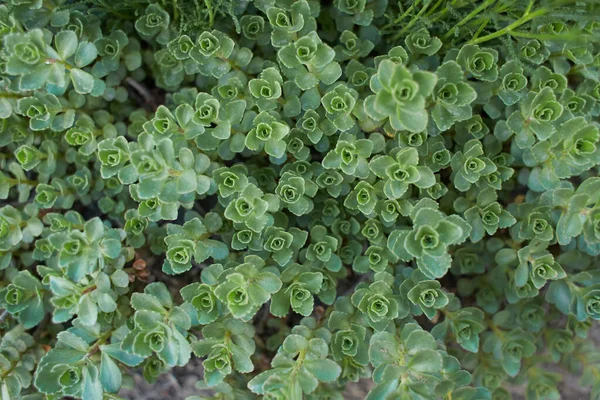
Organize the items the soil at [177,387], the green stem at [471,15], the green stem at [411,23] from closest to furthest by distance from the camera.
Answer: the green stem at [471,15] < the green stem at [411,23] < the soil at [177,387]

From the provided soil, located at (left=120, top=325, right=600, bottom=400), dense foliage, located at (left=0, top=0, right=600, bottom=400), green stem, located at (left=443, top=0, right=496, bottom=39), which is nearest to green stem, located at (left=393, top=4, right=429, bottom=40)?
dense foliage, located at (left=0, top=0, right=600, bottom=400)

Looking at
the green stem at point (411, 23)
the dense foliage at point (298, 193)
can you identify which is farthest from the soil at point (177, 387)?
the green stem at point (411, 23)

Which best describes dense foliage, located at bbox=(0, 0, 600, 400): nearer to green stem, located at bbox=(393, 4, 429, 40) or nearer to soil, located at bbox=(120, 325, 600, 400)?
green stem, located at bbox=(393, 4, 429, 40)

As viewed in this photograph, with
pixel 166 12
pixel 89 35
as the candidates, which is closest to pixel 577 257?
pixel 166 12

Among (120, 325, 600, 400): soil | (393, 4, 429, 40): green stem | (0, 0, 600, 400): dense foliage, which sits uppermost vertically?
(393, 4, 429, 40): green stem

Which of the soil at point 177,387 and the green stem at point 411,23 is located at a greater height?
the green stem at point 411,23

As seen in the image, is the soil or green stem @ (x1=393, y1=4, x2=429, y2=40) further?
the soil

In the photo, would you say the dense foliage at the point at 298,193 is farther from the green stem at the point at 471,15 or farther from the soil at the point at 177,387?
the soil at the point at 177,387

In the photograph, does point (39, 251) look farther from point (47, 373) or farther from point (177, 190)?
point (177, 190)

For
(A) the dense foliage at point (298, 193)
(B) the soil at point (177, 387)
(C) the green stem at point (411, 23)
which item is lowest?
(B) the soil at point (177, 387)
